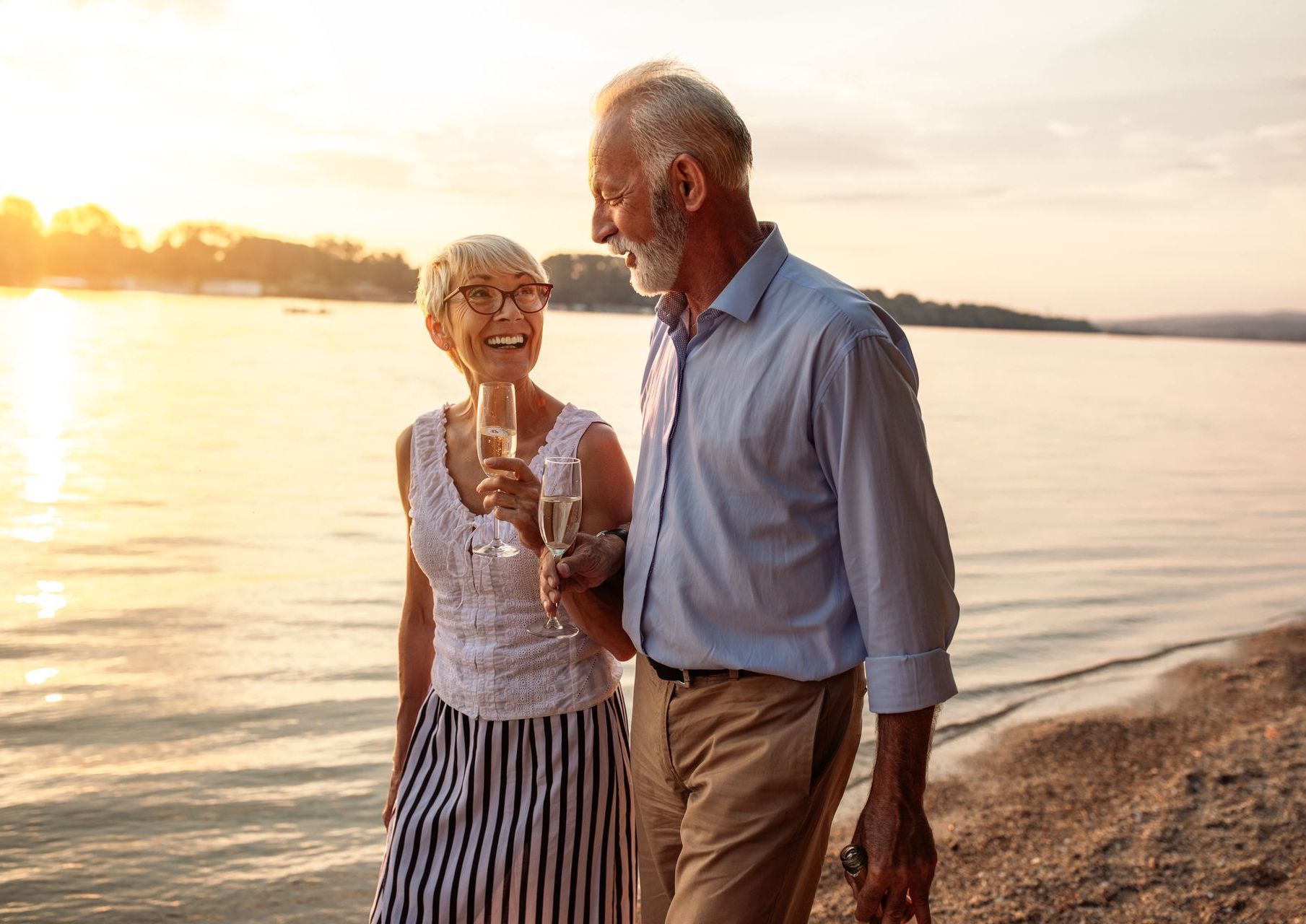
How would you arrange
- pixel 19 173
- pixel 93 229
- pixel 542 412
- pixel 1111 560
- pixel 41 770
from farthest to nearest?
1. pixel 93 229
2. pixel 19 173
3. pixel 1111 560
4. pixel 41 770
5. pixel 542 412

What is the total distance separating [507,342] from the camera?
308 centimetres

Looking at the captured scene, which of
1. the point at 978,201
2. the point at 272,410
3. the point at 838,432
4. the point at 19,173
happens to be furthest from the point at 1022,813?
the point at 19,173

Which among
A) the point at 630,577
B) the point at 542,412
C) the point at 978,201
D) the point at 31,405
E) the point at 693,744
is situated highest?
the point at 978,201

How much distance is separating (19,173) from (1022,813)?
89832mm

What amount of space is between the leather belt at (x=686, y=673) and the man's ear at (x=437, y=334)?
121cm

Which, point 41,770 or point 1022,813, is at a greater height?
point 1022,813

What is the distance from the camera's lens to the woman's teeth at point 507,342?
121 inches

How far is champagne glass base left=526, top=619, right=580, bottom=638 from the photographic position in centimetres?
294

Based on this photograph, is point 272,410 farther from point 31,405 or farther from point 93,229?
point 93,229

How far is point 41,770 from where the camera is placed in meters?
7.14

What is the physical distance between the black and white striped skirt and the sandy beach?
6.06 ft

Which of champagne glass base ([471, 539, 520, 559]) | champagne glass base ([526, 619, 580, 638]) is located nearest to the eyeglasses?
champagne glass base ([471, 539, 520, 559])

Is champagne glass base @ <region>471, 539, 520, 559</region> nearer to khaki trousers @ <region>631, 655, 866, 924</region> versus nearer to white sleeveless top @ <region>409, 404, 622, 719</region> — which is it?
white sleeveless top @ <region>409, 404, 622, 719</region>

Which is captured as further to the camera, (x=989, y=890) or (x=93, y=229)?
(x=93, y=229)
